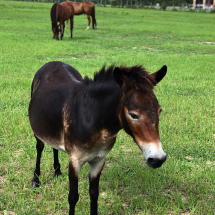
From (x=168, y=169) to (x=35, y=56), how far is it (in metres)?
8.27

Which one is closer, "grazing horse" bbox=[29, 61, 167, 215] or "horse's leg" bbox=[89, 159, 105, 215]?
"grazing horse" bbox=[29, 61, 167, 215]

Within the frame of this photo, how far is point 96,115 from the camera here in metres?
2.28

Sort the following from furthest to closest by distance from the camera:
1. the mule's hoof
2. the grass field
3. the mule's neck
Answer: the mule's hoof
the grass field
the mule's neck

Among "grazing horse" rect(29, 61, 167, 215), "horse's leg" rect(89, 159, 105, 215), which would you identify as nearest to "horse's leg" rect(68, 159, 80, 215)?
"grazing horse" rect(29, 61, 167, 215)

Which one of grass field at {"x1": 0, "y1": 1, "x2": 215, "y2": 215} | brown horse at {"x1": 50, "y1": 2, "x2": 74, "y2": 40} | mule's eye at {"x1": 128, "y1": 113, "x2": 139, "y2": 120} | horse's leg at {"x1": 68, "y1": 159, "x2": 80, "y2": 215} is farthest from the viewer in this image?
brown horse at {"x1": 50, "y1": 2, "x2": 74, "y2": 40}

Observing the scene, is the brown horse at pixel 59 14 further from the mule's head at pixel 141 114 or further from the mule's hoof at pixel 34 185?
the mule's head at pixel 141 114

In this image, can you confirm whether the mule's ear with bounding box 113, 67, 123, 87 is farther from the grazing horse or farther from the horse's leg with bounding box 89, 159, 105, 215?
the horse's leg with bounding box 89, 159, 105, 215

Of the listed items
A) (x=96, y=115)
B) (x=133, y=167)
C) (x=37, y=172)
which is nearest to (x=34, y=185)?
(x=37, y=172)

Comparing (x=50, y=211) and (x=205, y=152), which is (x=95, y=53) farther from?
(x=50, y=211)

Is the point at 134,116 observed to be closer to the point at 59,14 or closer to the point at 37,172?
the point at 37,172

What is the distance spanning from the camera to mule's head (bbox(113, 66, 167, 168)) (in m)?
1.87

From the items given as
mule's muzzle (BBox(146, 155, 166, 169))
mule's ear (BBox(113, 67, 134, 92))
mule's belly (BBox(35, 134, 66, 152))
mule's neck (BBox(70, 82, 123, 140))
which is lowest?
mule's belly (BBox(35, 134, 66, 152))

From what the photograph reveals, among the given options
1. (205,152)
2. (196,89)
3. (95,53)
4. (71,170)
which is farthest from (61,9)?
(71,170)

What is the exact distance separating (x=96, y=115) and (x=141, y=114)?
495mm
